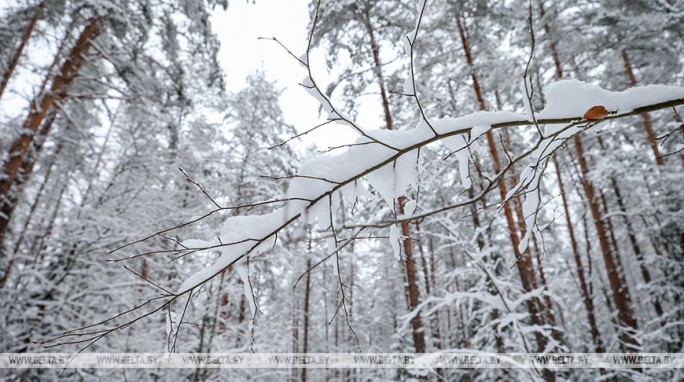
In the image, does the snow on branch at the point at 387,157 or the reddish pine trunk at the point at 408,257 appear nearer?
the snow on branch at the point at 387,157

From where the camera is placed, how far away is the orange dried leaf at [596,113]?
3.75 feet

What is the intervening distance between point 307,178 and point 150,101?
6008 millimetres

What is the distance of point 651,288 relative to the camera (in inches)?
301

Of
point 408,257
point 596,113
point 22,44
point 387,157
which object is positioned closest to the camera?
point 596,113

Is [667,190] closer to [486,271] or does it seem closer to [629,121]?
[629,121]

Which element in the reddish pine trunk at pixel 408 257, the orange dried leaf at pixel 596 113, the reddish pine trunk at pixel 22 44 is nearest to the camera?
the orange dried leaf at pixel 596 113

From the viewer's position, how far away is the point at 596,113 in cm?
116

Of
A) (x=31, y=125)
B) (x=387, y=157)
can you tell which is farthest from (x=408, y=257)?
(x=31, y=125)

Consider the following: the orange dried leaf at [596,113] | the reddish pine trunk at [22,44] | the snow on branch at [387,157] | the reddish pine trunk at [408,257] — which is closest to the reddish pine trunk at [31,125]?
the reddish pine trunk at [22,44]

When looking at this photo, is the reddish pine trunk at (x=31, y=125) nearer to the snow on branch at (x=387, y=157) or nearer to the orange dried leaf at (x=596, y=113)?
the snow on branch at (x=387, y=157)

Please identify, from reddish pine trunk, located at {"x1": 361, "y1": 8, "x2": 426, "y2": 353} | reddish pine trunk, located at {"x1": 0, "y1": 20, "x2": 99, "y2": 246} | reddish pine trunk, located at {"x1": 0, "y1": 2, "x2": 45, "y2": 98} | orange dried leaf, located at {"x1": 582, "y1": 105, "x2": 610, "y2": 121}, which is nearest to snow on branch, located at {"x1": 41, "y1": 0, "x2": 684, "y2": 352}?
orange dried leaf, located at {"x1": 582, "y1": 105, "x2": 610, "y2": 121}

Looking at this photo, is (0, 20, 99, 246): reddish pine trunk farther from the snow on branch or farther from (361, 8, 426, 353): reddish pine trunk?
the snow on branch

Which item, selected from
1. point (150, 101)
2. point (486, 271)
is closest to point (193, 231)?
point (150, 101)

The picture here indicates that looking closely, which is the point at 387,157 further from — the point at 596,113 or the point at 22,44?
the point at 22,44
